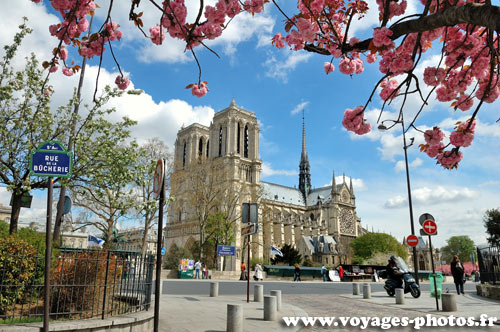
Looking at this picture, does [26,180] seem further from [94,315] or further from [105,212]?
[105,212]

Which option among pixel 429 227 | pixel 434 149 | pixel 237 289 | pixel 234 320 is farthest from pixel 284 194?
pixel 434 149

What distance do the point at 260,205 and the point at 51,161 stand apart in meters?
48.4

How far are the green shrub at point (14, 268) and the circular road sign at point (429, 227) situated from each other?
36.1 ft

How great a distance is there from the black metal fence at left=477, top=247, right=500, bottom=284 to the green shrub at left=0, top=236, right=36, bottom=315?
1509 cm

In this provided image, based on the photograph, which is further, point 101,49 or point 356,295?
point 356,295

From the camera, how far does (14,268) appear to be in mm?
6312

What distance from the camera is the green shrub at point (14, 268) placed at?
20.4 ft

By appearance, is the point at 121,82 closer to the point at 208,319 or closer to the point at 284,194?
the point at 208,319

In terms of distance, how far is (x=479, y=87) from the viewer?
5219 millimetres

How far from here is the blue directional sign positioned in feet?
17.2

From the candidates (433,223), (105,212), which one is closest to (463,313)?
(433,223)

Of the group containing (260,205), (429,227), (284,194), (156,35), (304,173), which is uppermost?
(304,173)

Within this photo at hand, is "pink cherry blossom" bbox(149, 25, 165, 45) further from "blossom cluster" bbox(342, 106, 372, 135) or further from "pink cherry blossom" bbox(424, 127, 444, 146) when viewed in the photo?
"pink cherry blossom" bbox(424, 127, 444, 146)

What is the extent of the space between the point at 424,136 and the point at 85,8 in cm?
475
